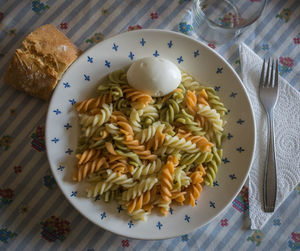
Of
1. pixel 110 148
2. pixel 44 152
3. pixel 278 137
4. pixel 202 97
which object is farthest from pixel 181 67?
pixel 44 152

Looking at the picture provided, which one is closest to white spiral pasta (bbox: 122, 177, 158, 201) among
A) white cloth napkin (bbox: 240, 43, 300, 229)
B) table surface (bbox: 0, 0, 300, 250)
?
table surface (bbox: 0, 0, 300, 250)

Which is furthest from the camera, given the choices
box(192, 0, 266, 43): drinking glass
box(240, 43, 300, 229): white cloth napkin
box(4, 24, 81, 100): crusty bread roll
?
box(192, 0, 266, 43): drinking glass

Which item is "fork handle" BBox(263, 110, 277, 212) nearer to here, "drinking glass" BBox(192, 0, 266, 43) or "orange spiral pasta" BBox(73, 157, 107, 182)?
"drinking glass" BBox(192, 0, 266, 43)

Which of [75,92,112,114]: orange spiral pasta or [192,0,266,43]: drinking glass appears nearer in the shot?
[75,92,112,114]: orange spiral pasta

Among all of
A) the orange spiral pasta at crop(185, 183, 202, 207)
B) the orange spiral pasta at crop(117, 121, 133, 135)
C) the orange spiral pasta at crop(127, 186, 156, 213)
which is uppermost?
the orange spiral pasta at crop(117, 121, 133, 135)

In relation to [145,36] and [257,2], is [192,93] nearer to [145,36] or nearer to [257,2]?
[145,36]

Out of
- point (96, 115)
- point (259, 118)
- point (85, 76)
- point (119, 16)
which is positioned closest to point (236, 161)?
point (259, 118)

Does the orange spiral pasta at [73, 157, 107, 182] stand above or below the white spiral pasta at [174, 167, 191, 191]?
below
